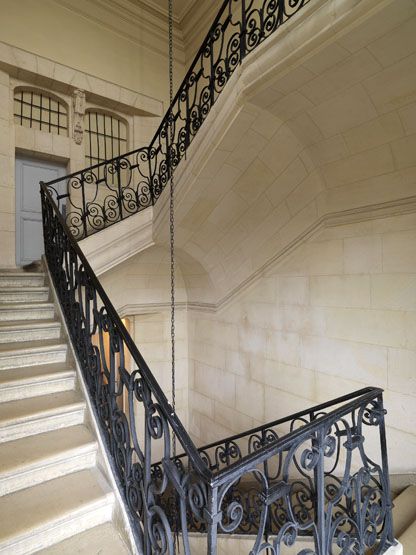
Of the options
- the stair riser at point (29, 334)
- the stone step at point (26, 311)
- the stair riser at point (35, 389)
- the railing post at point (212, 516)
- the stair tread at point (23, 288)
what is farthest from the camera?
the stair tread at point (23, 288)

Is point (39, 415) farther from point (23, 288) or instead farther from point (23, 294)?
point (23, 288)

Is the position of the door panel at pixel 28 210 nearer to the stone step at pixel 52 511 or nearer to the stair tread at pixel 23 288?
the stair tread at pixel 23 288

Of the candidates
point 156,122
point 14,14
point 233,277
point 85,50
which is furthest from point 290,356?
point 14,14

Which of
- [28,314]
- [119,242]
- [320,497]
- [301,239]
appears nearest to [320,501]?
[320,497]

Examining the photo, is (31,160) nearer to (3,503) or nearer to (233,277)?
(233,277)

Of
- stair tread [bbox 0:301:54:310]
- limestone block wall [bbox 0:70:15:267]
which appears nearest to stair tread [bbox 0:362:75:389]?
stair tread [bbox 0:301:54:310]

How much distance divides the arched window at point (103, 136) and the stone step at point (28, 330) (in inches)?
149

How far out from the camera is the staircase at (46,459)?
1312mm

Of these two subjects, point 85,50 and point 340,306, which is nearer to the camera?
point 340,306

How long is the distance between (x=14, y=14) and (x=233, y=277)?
15.9ft

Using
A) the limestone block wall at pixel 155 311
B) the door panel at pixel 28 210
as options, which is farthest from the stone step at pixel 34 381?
the door panel at pixel 28 210

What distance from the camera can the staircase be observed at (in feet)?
4.30

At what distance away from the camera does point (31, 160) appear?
16.1 feet

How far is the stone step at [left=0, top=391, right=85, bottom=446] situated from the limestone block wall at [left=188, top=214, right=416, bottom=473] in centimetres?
241
